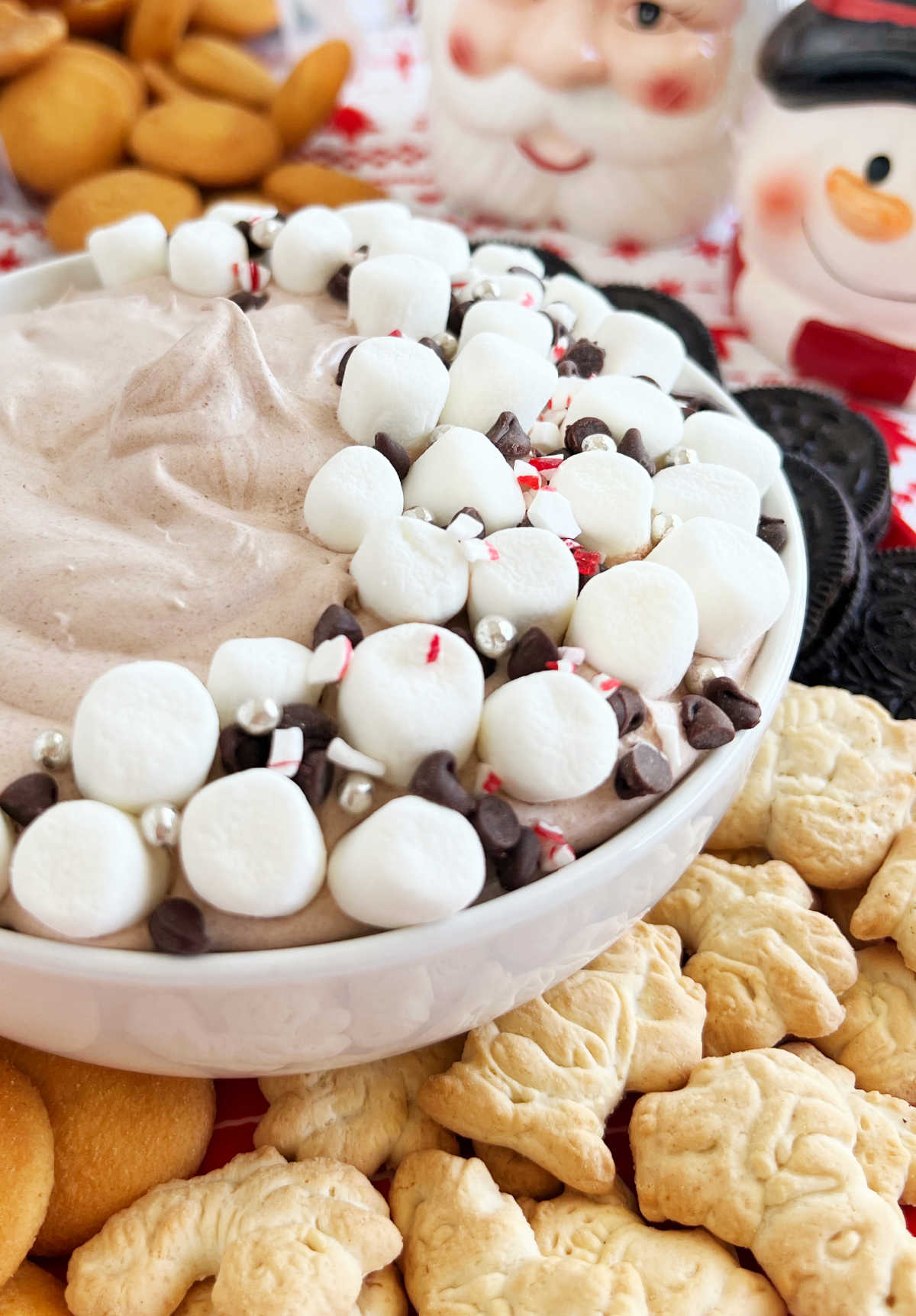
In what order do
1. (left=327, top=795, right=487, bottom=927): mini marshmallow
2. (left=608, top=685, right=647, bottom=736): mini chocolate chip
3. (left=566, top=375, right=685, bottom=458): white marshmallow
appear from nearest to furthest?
(left=327, top=795, right=487, bottom=927): mini marshmallow < (left=608, top=685, right=647, bottom=736): mini chocolate chip < (left=566, top=375, right=685, bottom=458): white marshmallow

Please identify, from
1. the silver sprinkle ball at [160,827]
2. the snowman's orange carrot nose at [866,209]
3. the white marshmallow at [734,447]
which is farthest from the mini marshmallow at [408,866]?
the snowman's orange carrot nose at [866,209]

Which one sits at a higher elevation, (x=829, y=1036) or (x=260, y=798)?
(x=260, y=798)

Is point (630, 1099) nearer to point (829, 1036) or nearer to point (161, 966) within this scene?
point (829, 1036)

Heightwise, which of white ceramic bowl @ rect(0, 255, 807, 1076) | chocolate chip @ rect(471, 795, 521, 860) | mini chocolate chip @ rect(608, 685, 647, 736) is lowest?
white ceramic bowl @ rect(0, 255, 807, 1076)

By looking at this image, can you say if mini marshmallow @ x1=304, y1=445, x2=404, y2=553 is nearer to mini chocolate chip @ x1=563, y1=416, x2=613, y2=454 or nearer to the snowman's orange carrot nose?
mini chocolate chip @ x1=563, y1=416, x2=613, y2=454

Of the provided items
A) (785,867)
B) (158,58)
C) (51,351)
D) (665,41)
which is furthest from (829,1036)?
(158,58)

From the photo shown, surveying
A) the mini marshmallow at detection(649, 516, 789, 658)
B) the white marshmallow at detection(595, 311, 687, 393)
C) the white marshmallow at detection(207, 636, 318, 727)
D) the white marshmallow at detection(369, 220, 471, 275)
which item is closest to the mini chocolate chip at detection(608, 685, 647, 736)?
the mini marshmallow at detection(649, 516, 789, 658)

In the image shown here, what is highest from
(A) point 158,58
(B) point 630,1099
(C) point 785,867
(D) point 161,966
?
(A) point 158,58
